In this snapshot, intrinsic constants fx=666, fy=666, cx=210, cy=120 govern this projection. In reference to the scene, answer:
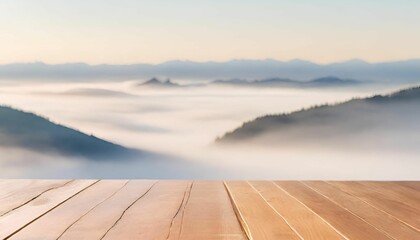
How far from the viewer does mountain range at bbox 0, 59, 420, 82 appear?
4.18 m

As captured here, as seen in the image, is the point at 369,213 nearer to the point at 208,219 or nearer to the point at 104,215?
the point at 208,219

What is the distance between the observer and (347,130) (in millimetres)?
4207

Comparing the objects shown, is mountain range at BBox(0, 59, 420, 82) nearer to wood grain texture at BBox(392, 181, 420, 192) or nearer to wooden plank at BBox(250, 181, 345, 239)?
wood grain texture at BBox(392, 181, 420, 192)

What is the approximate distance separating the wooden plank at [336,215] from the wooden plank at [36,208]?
856mm

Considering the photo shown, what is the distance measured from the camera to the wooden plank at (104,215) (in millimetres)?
1742

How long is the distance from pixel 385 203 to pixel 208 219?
29.4 inches

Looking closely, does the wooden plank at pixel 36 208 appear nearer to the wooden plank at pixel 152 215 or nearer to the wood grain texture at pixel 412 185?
the wooden plank at pixel 152 215

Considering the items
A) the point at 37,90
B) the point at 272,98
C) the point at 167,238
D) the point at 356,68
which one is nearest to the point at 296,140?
the point at 272,98

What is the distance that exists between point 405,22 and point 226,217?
266cm

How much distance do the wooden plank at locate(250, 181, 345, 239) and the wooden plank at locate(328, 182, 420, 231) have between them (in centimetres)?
26

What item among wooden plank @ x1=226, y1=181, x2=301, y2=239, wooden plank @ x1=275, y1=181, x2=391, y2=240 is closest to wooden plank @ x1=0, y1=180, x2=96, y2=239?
wooden plank @ x1=226, y1=181, x2=301, y2=239

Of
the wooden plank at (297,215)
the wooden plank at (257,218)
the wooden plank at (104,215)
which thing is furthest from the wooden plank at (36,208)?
the wooden plank at (297,215)

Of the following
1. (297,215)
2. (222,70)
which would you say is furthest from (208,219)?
(222,70)

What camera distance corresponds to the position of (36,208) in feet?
7.16
